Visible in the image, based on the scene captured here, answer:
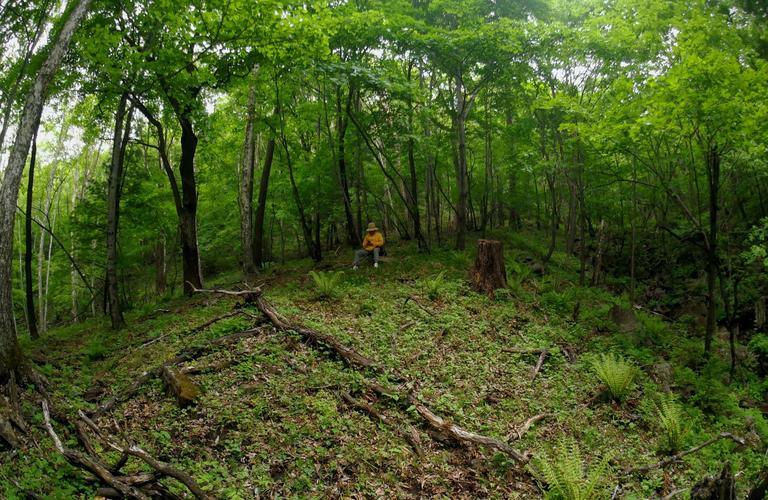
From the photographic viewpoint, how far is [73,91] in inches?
408

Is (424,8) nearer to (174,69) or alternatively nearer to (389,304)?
(174,69)

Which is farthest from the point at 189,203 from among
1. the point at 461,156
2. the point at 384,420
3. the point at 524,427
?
the point at 524,427

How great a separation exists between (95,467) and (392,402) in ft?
11.3

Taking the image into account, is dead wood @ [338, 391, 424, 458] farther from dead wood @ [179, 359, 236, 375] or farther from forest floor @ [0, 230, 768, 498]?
dead wood @ [179, 359, 236, 375]

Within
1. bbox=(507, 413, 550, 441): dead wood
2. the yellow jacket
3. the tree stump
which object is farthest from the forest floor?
the yellow jacket

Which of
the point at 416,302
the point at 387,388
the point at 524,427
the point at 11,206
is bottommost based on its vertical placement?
the point at 524,427

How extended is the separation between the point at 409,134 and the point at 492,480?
10494 mm

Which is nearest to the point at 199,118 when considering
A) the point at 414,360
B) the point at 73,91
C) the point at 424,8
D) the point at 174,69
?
the point at 174,69

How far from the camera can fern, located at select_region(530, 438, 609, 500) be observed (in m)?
4.34

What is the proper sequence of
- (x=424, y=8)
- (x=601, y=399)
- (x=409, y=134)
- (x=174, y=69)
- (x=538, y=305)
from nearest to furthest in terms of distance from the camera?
(x=601, y=399) < (x=174, y=69) < (x=538, y=305) < (x=409, y=134) < (x=424, y=8)

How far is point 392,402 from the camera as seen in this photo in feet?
19.6

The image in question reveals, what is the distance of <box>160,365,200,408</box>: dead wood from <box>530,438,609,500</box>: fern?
4140 mm

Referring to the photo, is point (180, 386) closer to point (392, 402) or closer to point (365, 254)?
point (392, 402)

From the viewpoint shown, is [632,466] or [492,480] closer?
[492,480]
